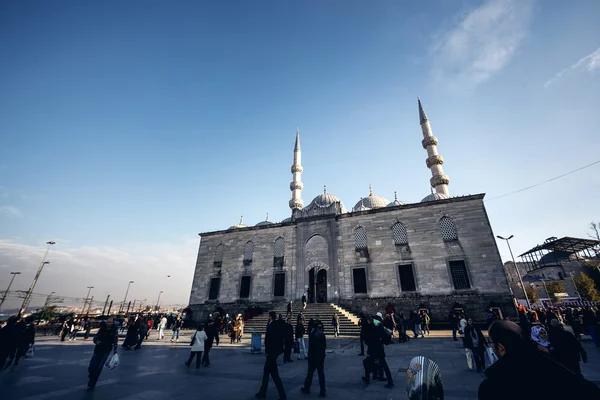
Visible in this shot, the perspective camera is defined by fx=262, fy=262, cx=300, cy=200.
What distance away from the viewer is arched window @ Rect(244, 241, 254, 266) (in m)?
25.3

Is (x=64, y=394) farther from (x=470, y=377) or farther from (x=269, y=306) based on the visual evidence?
(x=269, y=306)

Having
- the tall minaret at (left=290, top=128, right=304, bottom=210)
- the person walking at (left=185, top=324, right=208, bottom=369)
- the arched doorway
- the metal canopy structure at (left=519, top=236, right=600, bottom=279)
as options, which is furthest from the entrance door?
the metal canopy structure at (left=519, top=236, right=600, bottom=279)

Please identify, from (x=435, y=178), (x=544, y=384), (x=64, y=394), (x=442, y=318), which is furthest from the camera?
(x=435, y=178)

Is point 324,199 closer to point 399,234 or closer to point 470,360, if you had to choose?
point 399,234

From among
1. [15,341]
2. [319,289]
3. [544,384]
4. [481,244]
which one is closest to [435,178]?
[481,244]

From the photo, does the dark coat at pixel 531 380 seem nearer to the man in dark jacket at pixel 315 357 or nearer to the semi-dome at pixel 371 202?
the man in dark jacket at pixel 315 357

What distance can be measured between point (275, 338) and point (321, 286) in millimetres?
17678

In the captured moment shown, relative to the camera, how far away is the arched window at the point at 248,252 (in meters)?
25.3

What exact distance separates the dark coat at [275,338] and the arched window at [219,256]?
21.9 m

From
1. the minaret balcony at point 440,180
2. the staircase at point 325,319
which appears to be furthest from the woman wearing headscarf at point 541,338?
the minaret balcony at point 440,180

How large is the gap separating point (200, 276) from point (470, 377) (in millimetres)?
24567

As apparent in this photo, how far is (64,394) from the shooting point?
5.35 m

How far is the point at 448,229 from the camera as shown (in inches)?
766

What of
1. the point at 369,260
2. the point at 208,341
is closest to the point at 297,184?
the point at 369,260
